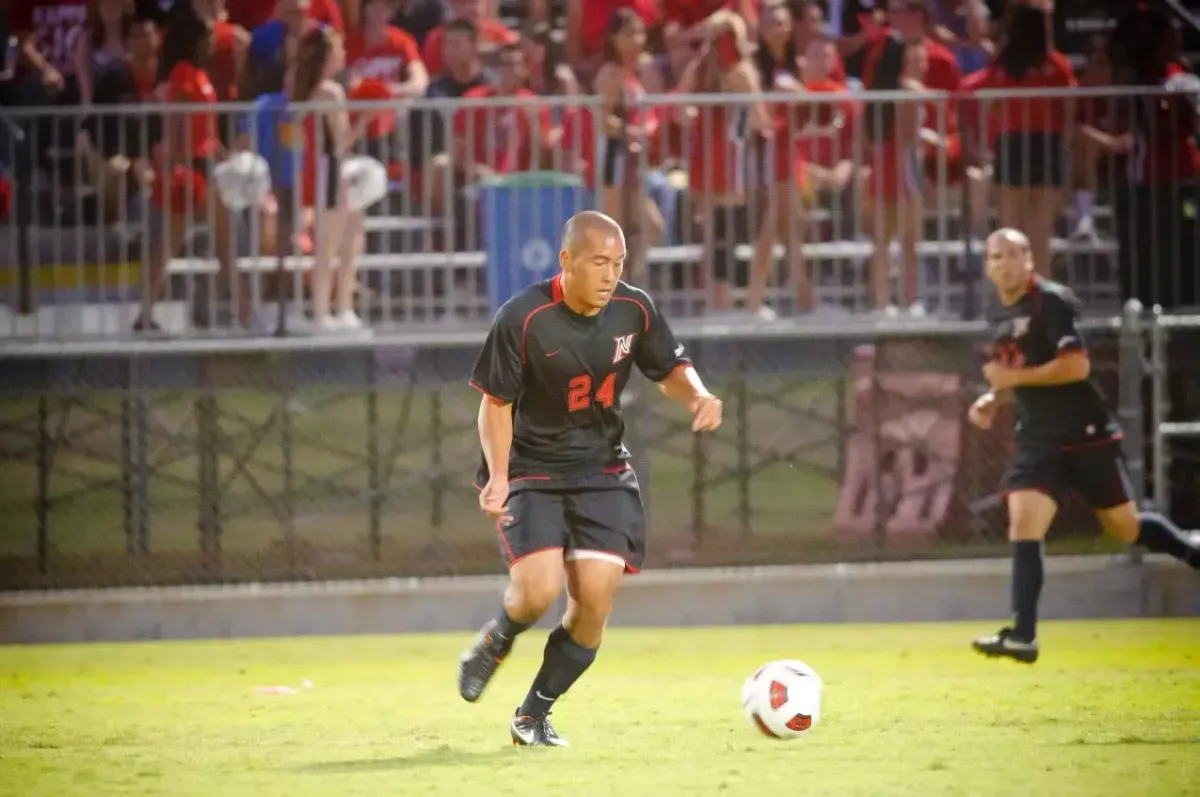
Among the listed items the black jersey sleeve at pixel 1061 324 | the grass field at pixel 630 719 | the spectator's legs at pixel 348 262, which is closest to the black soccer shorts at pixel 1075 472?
the black jersey sleeve at pixel 1061 324

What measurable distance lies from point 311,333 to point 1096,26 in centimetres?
607

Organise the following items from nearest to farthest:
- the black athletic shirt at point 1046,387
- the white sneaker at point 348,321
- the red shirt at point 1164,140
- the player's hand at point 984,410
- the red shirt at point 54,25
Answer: the black athletic shirt at point 1046,387
the player's hand at point 984,410
the white sneaker at point 348,321
the red shirt at point 1164,140
the red shirt at point 54,25

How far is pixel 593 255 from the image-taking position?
25.3 feet

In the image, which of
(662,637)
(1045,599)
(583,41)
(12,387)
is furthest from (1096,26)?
(12,387)

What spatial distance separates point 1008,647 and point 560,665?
11.5ft

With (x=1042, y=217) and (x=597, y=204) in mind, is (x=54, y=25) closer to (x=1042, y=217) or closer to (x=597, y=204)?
(x=597, y=204)

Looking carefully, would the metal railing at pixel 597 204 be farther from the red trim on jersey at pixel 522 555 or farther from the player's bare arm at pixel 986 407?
the red trim on jersey at pixel 522 555

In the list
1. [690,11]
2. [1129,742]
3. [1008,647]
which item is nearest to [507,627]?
[1129,742]

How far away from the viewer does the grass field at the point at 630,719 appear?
23.9ft

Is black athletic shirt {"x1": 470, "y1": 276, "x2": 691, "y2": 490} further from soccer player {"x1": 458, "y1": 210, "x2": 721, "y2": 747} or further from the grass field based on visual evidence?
the grass field

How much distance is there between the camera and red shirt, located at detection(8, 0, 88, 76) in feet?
47.8

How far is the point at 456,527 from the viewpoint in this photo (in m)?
13.2

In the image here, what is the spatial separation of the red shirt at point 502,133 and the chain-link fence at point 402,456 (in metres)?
1.07

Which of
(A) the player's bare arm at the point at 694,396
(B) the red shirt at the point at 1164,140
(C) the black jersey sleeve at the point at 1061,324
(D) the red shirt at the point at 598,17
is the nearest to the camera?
(A) the player's bare arm at the point at 694,396
